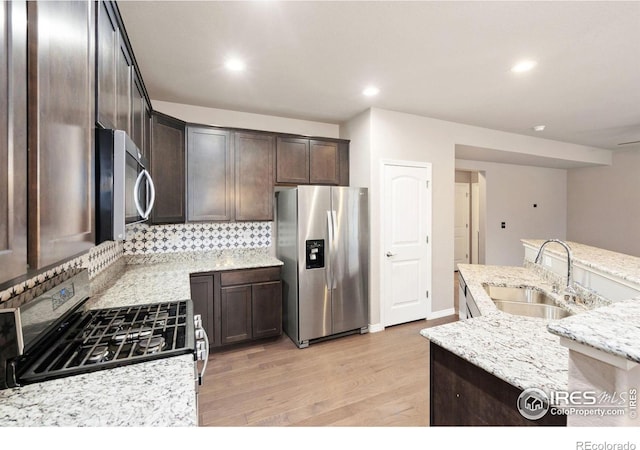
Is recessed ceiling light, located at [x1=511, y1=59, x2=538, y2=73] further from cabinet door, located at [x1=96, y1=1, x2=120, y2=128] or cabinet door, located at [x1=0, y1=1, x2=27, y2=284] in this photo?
cabinet door, located at [x1=0, y1=1, x2=27, y2=284]

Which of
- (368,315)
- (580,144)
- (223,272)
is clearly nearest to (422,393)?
(368,315)

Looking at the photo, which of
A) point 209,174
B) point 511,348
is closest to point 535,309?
point 511,348

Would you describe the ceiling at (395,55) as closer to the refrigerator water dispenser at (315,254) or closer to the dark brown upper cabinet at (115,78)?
the dark brown upper cabinet at (115,78)

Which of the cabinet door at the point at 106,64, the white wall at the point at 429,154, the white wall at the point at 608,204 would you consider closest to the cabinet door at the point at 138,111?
the cabinet door at the point at 106,64

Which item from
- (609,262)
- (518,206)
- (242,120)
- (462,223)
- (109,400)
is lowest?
(109,400)

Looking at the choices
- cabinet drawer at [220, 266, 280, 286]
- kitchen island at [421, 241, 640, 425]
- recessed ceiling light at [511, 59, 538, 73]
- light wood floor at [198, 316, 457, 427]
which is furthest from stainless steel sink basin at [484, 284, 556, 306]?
cabinet drawer at [220, 266, 280, 286]

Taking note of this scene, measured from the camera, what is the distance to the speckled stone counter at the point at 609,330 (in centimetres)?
59

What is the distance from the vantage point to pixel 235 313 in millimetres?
2768

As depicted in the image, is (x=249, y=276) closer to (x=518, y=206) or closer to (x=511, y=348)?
(x=511, y=348)

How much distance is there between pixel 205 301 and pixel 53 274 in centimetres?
137

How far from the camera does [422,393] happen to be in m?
2.11
